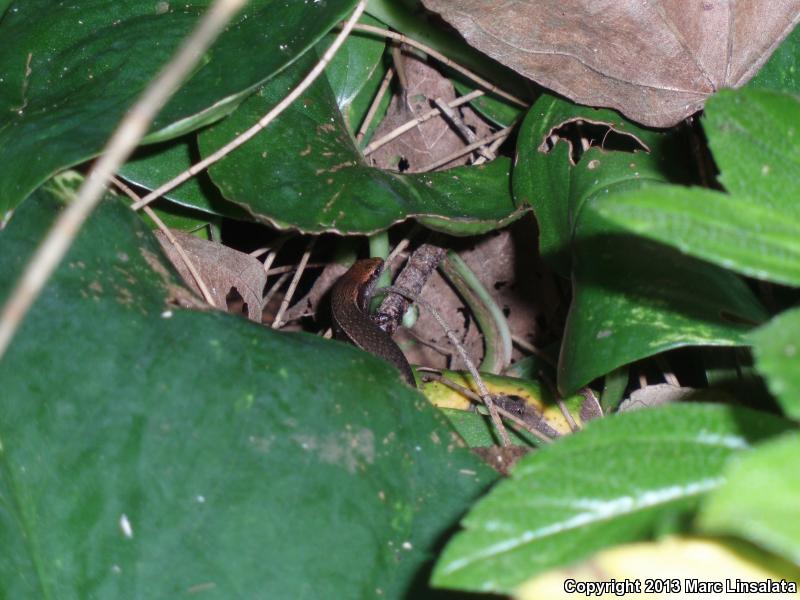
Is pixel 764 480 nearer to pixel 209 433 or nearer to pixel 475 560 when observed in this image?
pixel 475 560

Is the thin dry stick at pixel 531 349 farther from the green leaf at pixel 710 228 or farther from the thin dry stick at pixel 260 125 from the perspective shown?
the green leaf at pixel 710 228

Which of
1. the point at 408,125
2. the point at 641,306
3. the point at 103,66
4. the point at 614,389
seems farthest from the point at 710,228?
the point at 408,125

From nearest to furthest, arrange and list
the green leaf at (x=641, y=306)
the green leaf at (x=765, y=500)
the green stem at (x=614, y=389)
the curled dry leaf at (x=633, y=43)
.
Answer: the green leaf at (x=765, y=500) < the green leaf at (x=641, y=306) < the curled dry leaf at (x=633, y=43) < the green stem at (x=614, y=389)

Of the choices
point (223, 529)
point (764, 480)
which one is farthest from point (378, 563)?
Result: point (764, 480)

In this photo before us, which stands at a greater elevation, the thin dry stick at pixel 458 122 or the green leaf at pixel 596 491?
the green leaf at pixel 596 491

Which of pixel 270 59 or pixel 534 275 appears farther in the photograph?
pixel 534 275

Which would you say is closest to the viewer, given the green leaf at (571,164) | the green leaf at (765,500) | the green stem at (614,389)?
the green leaf at (765,500)

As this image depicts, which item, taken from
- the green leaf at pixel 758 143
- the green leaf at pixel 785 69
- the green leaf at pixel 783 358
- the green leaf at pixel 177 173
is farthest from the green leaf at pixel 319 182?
the green leaf at pixel 783 358

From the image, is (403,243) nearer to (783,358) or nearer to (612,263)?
(612,263)
